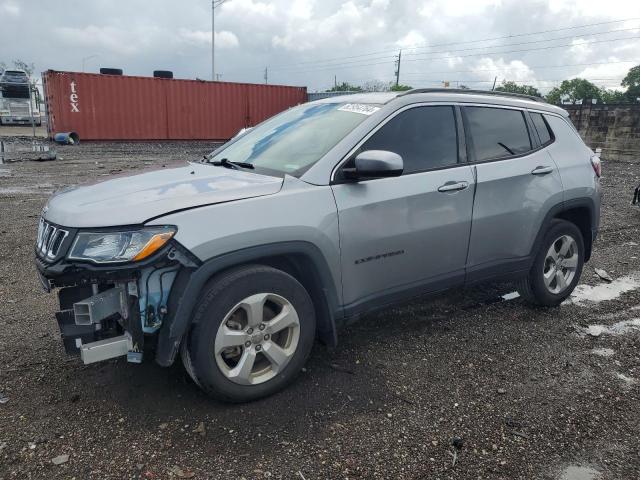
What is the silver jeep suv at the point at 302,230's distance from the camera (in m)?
2.61

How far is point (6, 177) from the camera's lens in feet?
39.3

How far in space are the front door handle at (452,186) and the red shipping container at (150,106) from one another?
23.2m

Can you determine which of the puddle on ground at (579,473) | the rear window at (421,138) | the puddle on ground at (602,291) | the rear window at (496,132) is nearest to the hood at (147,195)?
the rear window at (421,138)

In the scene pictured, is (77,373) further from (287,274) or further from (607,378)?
(607,378)

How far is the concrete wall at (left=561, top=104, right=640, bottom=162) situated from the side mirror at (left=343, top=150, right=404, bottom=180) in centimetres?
2177

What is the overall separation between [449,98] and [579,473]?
8.16ft

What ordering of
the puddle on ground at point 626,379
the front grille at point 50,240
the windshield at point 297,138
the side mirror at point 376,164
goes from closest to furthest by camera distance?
the front grille at point 50,240, the side mirror at point 376,164, the windshield at point 297,138, the puddle on ground at point 626,379

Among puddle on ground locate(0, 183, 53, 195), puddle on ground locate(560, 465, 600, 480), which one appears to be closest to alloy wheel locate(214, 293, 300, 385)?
puddle on ground locate(560, 465, 600, 480)

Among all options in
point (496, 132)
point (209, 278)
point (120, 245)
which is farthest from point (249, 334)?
point (496, 132)

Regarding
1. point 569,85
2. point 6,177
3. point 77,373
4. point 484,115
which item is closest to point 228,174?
point 77,373

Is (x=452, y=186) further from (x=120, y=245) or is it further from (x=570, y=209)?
(x=120, y=245)

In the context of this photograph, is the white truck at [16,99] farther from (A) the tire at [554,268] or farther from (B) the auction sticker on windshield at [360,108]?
(A) the tire at [554,268]

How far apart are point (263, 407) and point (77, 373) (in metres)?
1.25

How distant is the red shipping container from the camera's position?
2294cm
